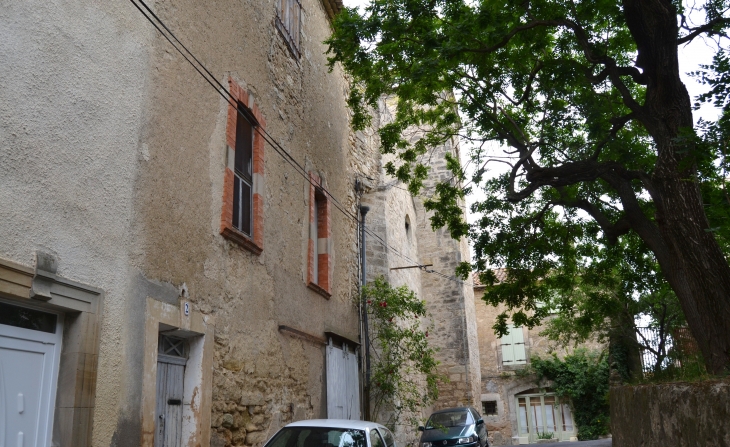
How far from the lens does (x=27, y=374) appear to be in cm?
499

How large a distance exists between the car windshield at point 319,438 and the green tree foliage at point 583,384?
19.1 m

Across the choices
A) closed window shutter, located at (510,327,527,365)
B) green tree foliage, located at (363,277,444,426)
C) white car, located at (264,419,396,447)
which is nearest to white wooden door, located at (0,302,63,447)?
white car, located at (264,419,396,447)

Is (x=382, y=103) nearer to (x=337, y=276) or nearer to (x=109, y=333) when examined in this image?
(x=337, y=276)

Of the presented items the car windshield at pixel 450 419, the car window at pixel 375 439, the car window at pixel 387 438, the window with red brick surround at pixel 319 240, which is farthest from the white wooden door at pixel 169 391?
the car windshield at pixel 450 419

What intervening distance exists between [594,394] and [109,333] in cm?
2220

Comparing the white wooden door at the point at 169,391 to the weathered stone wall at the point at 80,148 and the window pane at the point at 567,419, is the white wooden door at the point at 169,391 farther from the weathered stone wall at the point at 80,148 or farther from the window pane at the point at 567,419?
the window pane at the point at 567,419

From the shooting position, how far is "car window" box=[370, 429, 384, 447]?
6.78 meters

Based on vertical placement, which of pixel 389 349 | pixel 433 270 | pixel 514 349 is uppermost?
pixel 433 270

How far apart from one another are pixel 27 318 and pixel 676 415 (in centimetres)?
524

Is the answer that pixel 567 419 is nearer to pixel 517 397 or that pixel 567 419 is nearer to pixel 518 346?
pixel 517 397

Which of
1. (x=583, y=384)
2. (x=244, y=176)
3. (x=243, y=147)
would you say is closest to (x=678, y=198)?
(x=244, y=176)

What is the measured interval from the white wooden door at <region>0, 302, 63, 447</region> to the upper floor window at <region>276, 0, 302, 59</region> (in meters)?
6.91

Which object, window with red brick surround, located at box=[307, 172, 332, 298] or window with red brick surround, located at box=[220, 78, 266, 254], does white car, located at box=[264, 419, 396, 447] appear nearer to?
window with red brick surround, located at box=[220, 78, 266, 254]

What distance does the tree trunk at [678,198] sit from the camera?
262 inches
